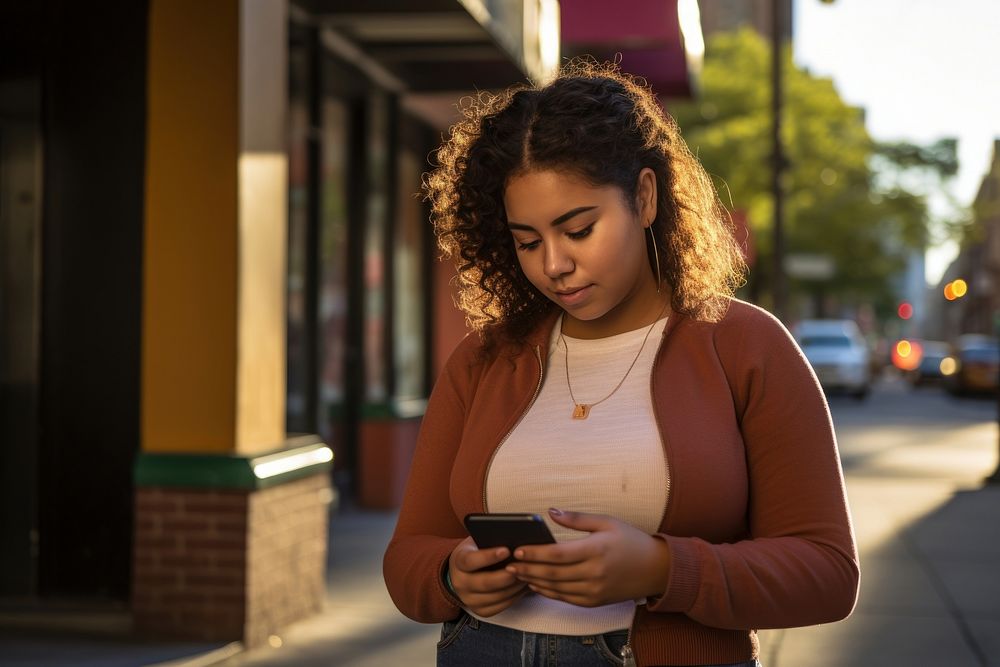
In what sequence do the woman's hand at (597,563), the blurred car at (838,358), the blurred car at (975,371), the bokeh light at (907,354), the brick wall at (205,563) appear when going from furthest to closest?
the bokeh light at (907,354), the blurred car at (975,371), the blurred car at (838,358), the brick wall at (205,563), the woman's hand at (597,563)

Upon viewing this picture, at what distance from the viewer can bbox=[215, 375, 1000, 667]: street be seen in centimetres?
650

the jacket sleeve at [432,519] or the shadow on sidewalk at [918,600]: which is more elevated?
the jacket sleeve at [432,519]

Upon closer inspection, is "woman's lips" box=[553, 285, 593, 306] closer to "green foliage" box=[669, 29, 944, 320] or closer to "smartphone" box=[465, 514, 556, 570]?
"smartphone" box=[465, 514, 556, 570]

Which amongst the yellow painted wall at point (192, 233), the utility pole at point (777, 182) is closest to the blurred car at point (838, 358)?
the utility pole at point (777, 182)

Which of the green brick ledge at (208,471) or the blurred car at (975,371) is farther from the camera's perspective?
the blurred car at (975,371)

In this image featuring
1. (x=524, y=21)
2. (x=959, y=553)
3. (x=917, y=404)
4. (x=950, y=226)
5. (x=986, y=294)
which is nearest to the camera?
(x=959, y=553)

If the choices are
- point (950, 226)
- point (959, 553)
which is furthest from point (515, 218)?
point (950, 226)

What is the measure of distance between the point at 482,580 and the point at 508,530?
147mm

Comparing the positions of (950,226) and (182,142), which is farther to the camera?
(950,226)

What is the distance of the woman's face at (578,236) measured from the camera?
2227mm

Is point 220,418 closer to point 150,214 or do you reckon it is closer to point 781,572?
point 150,214

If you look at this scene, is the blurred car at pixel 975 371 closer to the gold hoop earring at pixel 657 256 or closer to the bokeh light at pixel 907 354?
the bokeh light at pixel 907 354

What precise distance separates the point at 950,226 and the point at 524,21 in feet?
126

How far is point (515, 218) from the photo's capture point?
2.27 m
